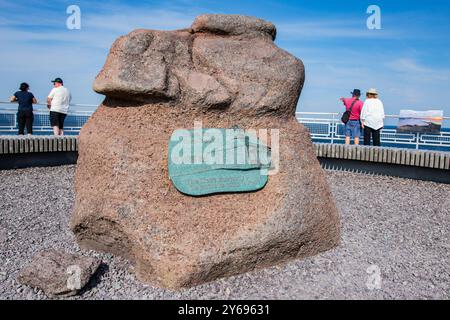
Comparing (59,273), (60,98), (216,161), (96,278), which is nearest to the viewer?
(59,273)

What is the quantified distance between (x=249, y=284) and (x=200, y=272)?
0.42 metres

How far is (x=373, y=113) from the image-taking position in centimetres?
927

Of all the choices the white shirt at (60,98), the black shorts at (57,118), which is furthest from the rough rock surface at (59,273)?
the black shorts at (57,118)

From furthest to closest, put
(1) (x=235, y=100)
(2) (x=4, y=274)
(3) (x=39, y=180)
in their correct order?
(3) (x=39, y=180) < (1) (x=235, y=100) < (2) (x=4, y=274)

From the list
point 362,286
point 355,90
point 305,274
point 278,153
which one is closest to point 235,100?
point 278,153

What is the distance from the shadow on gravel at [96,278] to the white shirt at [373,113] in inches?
268

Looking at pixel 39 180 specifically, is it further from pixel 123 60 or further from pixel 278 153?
pixel 278 153

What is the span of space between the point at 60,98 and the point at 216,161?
6145 mm

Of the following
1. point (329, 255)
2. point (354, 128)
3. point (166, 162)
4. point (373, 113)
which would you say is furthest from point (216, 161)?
point (354, 128)

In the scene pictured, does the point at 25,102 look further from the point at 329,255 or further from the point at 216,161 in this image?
the point at 329,255

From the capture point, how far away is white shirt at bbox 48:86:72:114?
917 centimetres

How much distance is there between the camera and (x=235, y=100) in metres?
4.28

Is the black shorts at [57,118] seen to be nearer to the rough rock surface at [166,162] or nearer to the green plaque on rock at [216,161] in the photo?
the rough rock surface at [166,162]

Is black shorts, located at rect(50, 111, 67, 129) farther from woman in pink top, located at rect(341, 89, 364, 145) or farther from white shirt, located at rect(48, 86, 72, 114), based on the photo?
woman in pink top, located at rect(341, 89, 364, 145)
